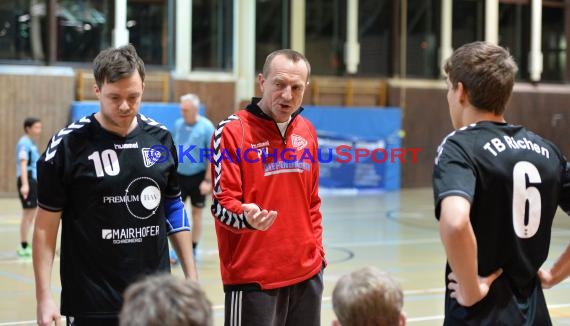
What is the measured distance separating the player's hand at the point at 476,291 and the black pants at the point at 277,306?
3.87ft

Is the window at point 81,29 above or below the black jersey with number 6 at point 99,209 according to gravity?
above

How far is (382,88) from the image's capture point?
945 inches

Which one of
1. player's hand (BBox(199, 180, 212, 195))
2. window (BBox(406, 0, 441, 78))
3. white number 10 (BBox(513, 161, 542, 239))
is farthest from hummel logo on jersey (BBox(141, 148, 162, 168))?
window (BBox(406, 0, 441, 78))

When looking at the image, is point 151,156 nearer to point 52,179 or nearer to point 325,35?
point 52,179

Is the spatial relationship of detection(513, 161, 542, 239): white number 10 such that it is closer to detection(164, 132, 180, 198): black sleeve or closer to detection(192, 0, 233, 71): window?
detection(164, 132, 180, 198): black sleeve

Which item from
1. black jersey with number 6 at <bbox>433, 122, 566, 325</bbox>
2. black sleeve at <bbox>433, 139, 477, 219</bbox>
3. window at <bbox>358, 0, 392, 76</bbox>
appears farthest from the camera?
window at <bbox>358, 0, 392, 76</bbox>

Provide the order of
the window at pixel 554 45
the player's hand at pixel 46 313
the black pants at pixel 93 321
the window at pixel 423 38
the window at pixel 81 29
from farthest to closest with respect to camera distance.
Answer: the window at pixel 554 45 → the window at pixel 423 38 → the window at pixel 81 29 → the black pants at pixel 93 321 → the player's hand at pixel 46 313

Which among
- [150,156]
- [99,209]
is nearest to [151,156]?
[150,156]

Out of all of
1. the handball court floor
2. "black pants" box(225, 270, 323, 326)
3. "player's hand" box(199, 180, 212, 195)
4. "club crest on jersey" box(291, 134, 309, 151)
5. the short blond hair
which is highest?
"club crest on jersey" box(291, 134, 309, 151)

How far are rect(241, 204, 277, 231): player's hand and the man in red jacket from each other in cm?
16

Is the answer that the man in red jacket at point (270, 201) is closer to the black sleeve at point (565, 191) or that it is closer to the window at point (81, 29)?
the black sleeve at point (565, 191)

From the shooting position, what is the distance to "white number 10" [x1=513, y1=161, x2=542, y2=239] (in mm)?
3145

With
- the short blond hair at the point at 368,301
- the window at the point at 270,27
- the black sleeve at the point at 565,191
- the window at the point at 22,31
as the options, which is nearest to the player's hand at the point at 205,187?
the black sleeve at the point at 565,191

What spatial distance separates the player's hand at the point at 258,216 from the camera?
12.5 ft
